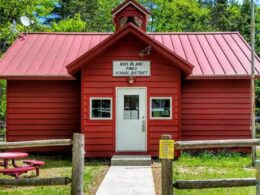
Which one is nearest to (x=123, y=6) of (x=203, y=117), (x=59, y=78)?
(x=59, y=78)

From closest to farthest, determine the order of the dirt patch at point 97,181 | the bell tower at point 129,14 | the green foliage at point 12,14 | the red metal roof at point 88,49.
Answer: the dirt patch at point 97,181, the red metal roof at point 88,49, the bell tower at point 129,14, the green foliage at point 12,14

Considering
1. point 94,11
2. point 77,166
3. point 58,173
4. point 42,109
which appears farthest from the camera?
point 94,11

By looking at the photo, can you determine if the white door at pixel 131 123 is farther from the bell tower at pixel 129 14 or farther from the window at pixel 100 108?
the bell tower at pixel 129 14

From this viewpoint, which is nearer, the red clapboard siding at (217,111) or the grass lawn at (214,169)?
the grass lawn at (214,169)

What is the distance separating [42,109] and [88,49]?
130 inches

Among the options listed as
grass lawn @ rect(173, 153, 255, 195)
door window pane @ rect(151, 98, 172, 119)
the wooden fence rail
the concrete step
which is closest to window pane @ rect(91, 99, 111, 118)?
door window pane @ rect(151, 98, 172, 119)

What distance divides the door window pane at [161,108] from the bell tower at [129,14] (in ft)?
14.9

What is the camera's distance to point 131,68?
1401 centimetres

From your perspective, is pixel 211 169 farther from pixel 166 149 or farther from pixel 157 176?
pixel 166 149

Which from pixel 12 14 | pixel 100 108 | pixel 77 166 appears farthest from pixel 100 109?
pixel 12 14

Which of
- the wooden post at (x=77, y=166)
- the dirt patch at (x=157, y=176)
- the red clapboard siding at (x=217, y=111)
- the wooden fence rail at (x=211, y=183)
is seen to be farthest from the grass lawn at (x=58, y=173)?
the red clapboard siding at (x=217, y=111)

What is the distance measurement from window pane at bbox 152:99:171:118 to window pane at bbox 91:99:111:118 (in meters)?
1.51

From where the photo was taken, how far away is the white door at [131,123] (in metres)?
14.1

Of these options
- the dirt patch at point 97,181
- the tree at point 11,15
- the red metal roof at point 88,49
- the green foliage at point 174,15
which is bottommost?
the dirt patch at point 97,181
